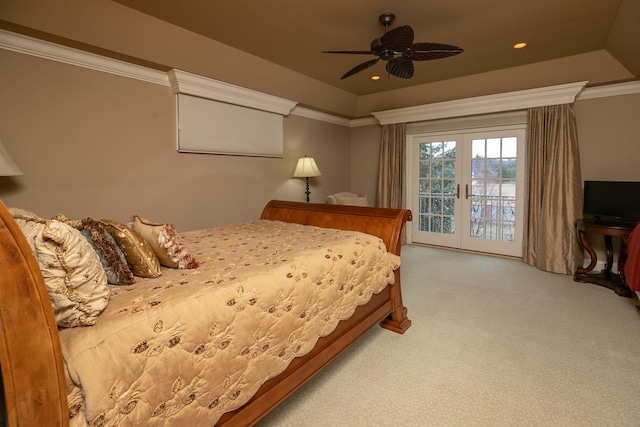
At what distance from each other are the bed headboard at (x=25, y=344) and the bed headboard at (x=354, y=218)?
80.3 inches

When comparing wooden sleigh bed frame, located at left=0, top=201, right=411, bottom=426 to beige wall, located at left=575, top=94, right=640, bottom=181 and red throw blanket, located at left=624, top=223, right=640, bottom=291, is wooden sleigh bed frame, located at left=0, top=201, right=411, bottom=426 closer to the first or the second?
red throw blanket, located at left=624, top=223, right=640, bottom=291

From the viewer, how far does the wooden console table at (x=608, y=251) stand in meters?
3.20

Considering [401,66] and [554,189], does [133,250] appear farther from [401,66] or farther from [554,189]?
[554,189]

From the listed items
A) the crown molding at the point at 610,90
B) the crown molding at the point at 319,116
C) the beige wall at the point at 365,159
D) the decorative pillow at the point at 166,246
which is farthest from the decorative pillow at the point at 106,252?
the crown molding at the point at 610,90

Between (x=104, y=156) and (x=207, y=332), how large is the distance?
2.49 m

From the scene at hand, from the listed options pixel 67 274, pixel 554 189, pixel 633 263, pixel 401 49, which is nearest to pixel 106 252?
pixel 67 274

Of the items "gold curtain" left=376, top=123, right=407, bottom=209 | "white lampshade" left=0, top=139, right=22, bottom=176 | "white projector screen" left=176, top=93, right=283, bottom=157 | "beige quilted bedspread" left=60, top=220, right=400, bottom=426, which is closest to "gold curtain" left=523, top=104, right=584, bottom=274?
"gold curtain" left=376, top=123, right=407, bottom=209

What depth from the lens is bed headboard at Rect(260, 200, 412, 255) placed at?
8.11ft

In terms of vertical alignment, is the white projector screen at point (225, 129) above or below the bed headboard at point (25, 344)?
above

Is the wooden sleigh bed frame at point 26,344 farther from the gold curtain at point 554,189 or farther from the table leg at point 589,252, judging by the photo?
the gold curtain at point 554,189

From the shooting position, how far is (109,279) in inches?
58.1

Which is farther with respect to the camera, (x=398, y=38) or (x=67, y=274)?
(x=398, y=38)

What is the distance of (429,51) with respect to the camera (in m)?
2.50

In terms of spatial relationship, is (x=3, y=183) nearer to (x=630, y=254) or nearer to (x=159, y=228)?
(x=159, y=228)
